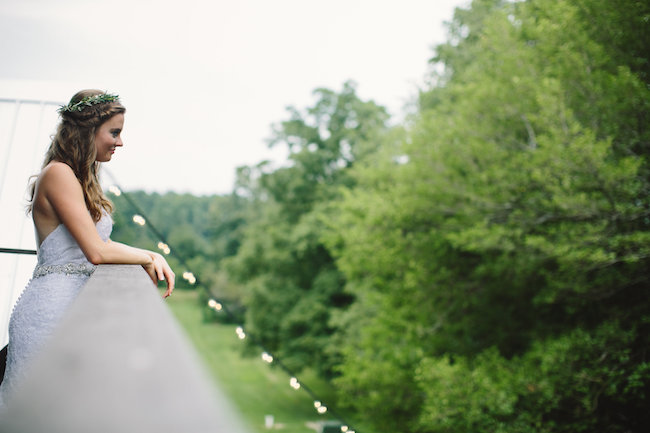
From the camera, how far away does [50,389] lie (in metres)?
0.41

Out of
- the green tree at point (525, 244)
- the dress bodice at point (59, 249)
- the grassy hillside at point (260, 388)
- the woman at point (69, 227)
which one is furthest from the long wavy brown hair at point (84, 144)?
the grassy hillside at point (260, 388)

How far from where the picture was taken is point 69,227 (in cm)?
132

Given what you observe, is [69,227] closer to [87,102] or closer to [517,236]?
[87,102]

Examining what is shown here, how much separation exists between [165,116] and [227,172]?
5141 millimetres

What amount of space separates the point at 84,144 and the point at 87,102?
0.45 ft

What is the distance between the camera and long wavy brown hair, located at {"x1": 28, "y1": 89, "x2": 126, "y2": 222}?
142 cm

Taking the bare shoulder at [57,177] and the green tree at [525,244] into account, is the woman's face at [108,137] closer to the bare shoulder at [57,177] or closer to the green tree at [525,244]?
the bare shoulder at [57,177]

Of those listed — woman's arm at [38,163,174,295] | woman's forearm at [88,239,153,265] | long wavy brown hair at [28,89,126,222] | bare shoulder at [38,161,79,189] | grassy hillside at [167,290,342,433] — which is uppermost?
long wavy brown hair at [28,89,126,222]

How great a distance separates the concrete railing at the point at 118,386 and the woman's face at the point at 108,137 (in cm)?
108

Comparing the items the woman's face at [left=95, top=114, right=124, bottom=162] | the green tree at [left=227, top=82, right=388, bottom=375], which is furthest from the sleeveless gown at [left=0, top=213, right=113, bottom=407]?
the green tree at [left=227, top=82, right=388, bottom=375]

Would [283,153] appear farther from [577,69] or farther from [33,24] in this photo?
[577,69]

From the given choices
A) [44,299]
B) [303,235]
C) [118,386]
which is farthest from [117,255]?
[303,235]

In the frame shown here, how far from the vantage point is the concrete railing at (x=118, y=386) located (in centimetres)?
38

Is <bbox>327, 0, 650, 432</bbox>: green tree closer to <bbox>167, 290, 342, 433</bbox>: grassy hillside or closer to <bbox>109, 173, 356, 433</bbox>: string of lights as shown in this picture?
<bbox>109, 173, 356, 433</bbox>: string of lights
